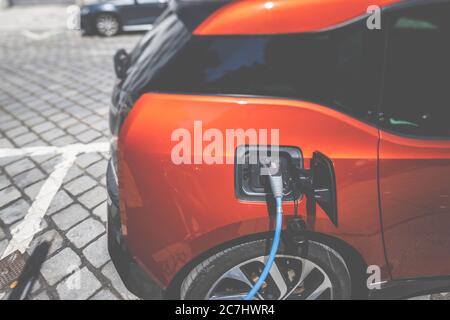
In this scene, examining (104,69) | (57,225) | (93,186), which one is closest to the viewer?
(57,225)

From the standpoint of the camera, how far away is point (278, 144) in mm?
1493

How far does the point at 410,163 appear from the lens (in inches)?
60.2

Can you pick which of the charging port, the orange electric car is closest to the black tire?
the orange electric car

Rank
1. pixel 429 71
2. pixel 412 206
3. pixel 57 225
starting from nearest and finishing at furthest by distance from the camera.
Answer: pixel 412 206, pixel 429 71, pixel 57 225

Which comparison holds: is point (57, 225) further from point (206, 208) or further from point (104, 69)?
point (104, 69)

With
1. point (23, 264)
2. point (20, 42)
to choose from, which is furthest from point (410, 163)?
point (20, 42)

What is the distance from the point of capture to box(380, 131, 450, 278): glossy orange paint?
153cm

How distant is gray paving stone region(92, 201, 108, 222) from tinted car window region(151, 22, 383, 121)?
Result: 1.56 meters

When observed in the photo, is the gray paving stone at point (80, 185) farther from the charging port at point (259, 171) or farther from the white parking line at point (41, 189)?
the charging port at point (259, 171)

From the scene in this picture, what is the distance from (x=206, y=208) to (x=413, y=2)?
1280 millimetres

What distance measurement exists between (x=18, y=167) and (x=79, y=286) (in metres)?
1.78

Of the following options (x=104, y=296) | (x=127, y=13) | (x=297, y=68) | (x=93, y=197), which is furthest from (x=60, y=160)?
(x=127, y=13)

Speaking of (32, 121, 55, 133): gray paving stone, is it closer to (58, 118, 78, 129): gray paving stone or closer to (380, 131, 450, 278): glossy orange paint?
(58, 118, 78, 129): gray paving stone

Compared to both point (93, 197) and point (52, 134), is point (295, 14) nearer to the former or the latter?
point (93, 197)
